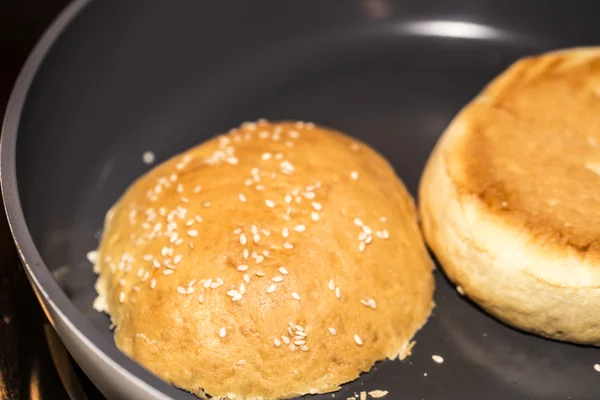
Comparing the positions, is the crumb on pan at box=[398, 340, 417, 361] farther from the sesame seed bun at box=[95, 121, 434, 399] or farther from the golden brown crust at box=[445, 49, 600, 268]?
the golden brown crust at box=[445, 49, 600, 268]

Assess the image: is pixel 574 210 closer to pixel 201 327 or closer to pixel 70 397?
pixel 201 327

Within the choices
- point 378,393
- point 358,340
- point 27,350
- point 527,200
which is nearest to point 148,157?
point 27,350

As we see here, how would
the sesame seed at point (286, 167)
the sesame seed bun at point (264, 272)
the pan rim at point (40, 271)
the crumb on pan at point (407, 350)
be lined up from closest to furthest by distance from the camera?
the pan rim at point (40, 271)
the sesame seed bun at point (264, 272)
the crumb on pan at point (407, 350)
the sesame seed at point (286, 167)

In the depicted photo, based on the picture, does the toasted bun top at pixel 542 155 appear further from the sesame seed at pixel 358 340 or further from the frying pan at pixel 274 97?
the sesame seed at pixel 358 340

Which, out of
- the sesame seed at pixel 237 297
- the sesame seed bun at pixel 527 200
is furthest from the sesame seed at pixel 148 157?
the sesame seed bun at pixel 527 200

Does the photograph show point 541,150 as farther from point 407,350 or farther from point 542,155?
point 407,350
